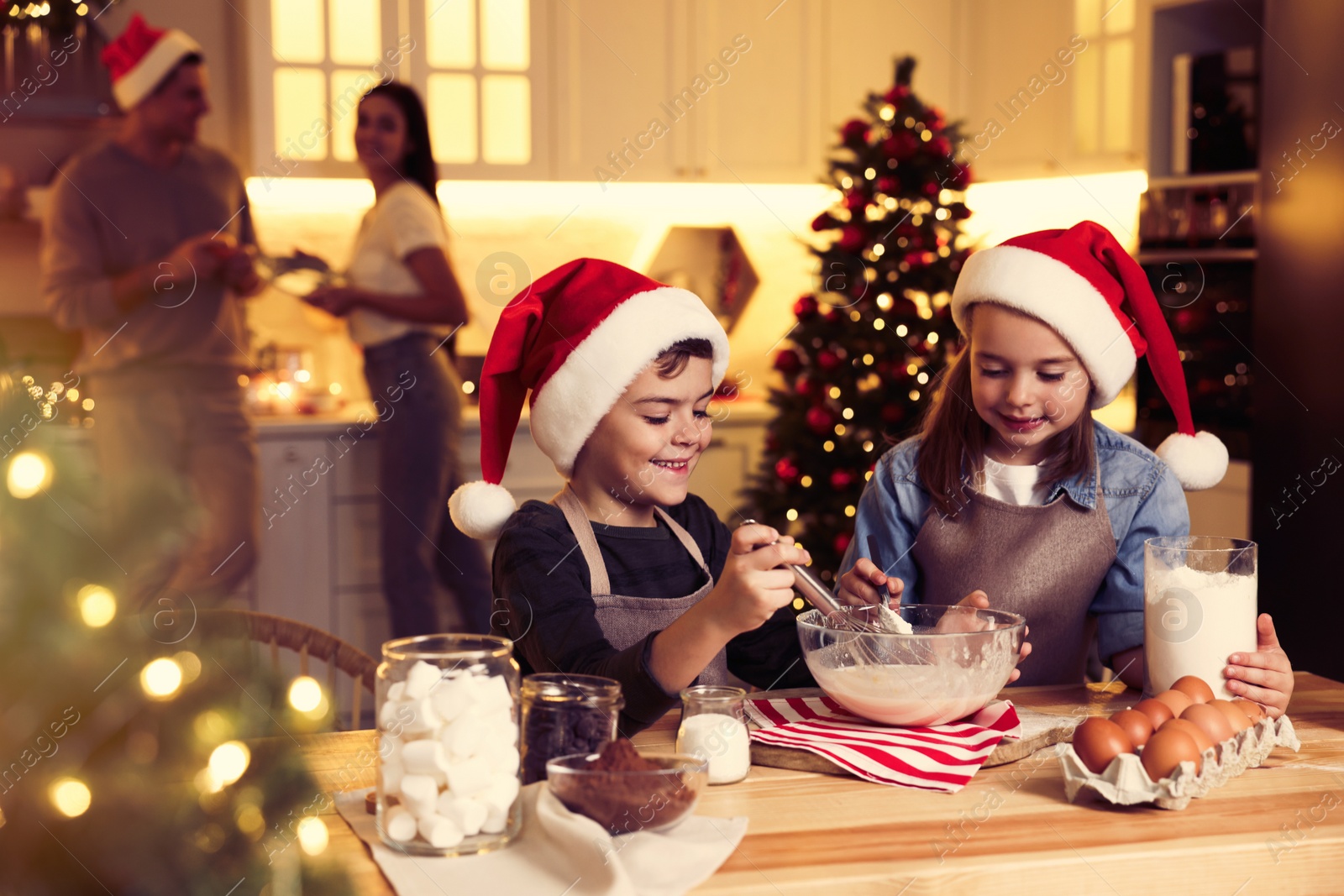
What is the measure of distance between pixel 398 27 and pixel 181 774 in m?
3.57

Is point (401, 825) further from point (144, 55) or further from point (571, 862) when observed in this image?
point (144, 55)

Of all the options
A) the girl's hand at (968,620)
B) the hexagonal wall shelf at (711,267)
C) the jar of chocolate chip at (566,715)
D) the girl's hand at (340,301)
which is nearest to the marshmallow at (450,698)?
the jar of chocolate chip at (566,715)

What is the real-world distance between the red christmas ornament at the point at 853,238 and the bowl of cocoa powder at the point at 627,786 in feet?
9.45

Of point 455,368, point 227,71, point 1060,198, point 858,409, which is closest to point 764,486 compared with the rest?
point 858,409

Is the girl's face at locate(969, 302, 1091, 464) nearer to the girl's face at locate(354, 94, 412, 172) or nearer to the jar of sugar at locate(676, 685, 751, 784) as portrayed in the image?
the jar of sugar at locate(676, 685, 751, 784)

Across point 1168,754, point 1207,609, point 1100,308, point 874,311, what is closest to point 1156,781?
point 1168,754

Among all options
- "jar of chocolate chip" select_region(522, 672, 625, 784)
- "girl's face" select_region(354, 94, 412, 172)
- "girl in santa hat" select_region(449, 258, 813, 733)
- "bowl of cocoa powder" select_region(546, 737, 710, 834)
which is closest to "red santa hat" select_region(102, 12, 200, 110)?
"girl's face" select_region(354, 94, 412, 172)

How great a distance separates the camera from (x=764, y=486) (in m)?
3.84

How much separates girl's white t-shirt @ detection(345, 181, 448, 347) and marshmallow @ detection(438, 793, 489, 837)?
2550 mm

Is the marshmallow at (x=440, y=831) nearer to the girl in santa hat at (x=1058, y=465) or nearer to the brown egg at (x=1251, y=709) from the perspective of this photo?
the brown egg at (x=1251, y=709)

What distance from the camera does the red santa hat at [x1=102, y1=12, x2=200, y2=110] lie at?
125 inches

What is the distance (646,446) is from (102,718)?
3.36 ft

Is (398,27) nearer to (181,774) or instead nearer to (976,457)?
(976,457)

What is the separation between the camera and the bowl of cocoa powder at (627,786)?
2.74ft
